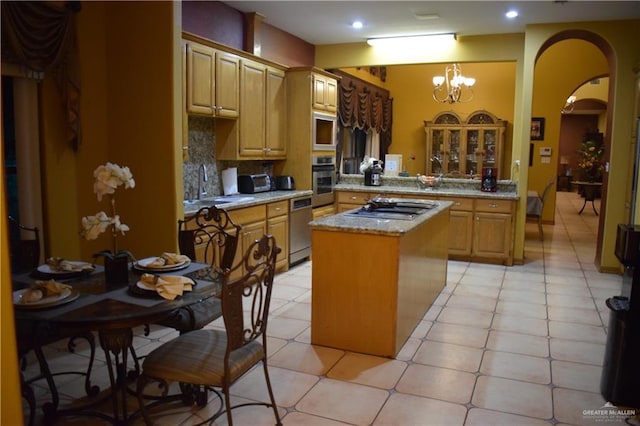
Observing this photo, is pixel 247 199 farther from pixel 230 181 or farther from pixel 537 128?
pixel 537 128

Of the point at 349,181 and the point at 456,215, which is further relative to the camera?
the point at 349,181

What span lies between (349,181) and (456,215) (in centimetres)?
171

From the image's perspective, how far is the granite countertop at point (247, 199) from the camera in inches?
167

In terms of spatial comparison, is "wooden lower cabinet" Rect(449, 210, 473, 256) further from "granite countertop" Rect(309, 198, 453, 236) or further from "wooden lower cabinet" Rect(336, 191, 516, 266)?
"granite countertop" Rect(309, 198, 453, 236)

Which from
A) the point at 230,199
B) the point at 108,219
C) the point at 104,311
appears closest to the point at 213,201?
the point at 230,199

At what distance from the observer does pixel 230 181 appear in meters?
5.22

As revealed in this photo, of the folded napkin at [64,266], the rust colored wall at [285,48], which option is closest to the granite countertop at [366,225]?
the folded napkin at [64,266]

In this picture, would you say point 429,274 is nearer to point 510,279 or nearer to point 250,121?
point 510,279

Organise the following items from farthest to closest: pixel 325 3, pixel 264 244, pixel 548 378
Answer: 1. pixel 325 3
2. pixel 548 378
3. pixel 264 244

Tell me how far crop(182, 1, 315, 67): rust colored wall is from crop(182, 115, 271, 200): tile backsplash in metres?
0.86

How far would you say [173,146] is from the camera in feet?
11.9

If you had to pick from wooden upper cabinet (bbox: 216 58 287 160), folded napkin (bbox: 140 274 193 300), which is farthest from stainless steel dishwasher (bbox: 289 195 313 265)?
folded napkin (bbox: 140 274 193 300)

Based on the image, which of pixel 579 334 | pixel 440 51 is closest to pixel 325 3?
→ pixel 440 51

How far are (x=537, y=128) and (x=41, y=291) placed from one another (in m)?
8.89
